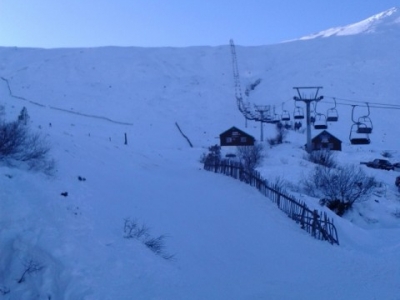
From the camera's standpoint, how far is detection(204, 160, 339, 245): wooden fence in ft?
44.8

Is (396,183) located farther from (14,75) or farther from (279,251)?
(14,75)

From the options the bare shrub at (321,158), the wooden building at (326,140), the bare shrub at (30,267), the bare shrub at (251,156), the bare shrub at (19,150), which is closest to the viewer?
the bare shrub at (30,267)

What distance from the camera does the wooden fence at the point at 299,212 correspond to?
1365cm

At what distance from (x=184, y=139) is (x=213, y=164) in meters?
26.0

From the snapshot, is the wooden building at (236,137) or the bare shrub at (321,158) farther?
the wooden building at (236,137)

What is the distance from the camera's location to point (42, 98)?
62.6m

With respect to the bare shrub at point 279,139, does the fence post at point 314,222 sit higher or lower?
higher

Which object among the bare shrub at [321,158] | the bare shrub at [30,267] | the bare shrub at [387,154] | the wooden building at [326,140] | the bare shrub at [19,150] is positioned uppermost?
the bare shrub at [19,150]

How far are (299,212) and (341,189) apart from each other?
350 inches

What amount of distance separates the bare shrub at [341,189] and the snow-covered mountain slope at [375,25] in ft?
282

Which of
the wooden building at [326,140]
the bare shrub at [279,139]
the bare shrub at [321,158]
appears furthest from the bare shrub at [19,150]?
the wooden building at [326,140]

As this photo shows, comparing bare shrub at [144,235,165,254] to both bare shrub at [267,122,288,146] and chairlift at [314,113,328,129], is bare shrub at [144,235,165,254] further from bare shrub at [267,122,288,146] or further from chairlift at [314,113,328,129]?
bare shrub at [267,122,288,146]

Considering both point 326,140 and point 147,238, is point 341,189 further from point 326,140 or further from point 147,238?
point 326,140

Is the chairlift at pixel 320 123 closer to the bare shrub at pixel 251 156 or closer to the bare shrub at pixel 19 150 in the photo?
the bare shrub at pixel 251 156
